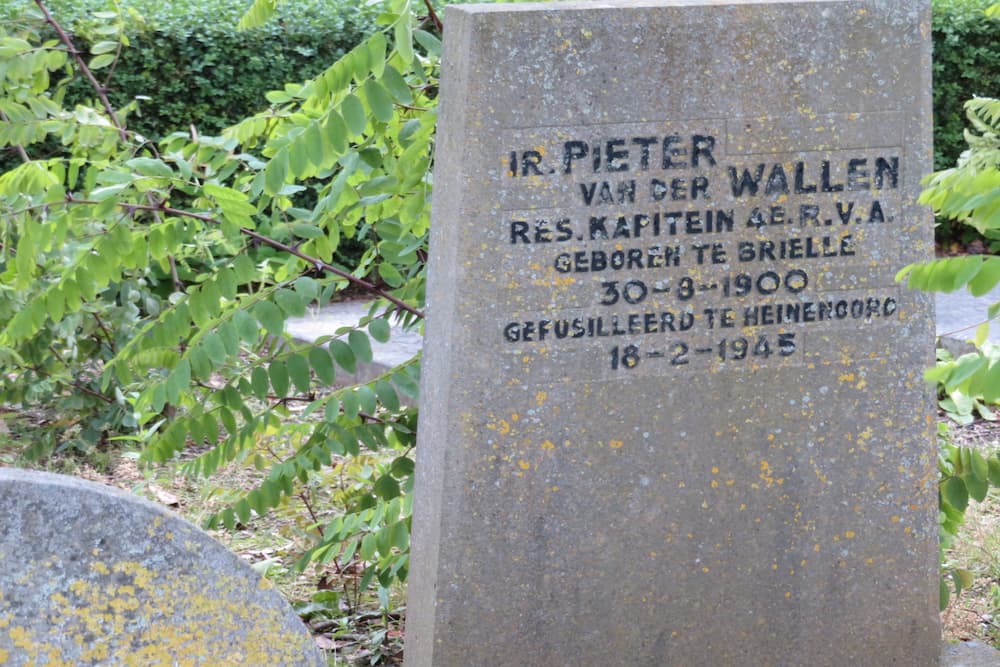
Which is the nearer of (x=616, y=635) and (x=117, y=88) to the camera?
(x=616, y=635)

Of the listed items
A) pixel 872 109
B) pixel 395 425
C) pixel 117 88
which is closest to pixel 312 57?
pixel 117 88

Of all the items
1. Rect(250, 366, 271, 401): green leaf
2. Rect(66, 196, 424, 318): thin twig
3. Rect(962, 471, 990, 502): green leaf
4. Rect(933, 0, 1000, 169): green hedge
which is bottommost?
Rect(962, 471, 990, 502): green leaf

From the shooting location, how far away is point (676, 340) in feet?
10.1

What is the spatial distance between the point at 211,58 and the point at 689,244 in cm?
616

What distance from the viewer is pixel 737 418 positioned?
3135 mm

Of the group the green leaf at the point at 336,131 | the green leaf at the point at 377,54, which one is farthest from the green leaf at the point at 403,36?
the green leaf at the point at 336,131

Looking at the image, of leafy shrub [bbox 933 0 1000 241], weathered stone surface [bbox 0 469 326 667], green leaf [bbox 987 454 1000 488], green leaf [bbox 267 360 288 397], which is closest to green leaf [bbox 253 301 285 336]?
green leaf [bbox 267 360 288 397]

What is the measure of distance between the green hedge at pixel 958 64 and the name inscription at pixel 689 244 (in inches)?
297

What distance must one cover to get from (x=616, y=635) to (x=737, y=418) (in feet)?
1.84

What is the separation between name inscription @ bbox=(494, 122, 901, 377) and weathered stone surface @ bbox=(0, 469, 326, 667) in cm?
102

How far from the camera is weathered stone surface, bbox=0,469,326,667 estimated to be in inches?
77.3

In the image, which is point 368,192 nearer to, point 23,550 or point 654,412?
point 654,412

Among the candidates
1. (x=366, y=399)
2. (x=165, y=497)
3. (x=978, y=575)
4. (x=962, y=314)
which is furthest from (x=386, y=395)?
(x=962, y=314)

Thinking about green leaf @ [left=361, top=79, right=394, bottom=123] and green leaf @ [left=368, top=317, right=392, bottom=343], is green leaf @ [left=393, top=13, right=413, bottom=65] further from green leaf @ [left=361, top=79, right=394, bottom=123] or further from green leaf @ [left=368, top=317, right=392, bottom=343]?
green leaf @ [left=368, top=317, right=392, bottom=343]
